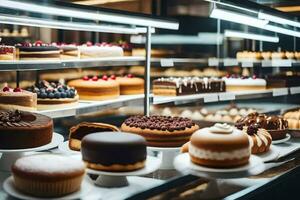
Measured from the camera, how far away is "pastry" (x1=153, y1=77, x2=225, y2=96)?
4.95 meters

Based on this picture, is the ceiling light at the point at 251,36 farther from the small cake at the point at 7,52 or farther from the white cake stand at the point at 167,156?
the white cake stand at the point at 167,156

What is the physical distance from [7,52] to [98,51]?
1210mm

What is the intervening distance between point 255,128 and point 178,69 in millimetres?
3777

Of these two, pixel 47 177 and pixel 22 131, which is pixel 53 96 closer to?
pixel 22 131

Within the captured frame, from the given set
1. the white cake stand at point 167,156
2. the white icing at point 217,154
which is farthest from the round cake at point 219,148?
the white cake stand at point 167,156

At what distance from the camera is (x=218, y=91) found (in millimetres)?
5316

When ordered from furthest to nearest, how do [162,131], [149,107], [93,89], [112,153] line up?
[93,89], [149,107], [162,131], [112,153]

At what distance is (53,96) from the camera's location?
140 inches

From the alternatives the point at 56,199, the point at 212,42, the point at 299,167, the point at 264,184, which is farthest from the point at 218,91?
the point at 56,199

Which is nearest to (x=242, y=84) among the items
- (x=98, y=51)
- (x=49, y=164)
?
(x=98, y=51)

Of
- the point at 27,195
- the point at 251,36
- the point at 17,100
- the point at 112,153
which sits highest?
the point at 251,36

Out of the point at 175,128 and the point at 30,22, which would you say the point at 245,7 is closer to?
the point at 175,128

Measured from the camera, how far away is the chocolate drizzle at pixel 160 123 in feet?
7.11

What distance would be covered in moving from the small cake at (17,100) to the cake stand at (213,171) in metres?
1.50
